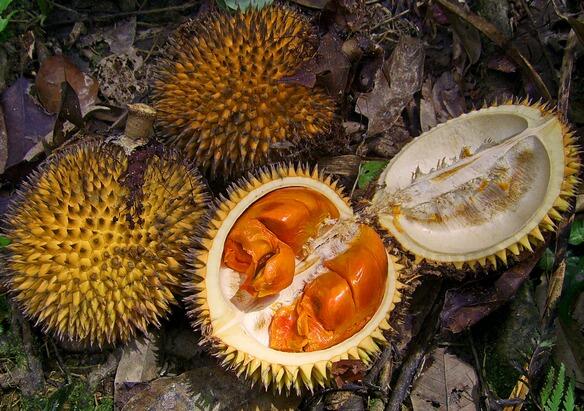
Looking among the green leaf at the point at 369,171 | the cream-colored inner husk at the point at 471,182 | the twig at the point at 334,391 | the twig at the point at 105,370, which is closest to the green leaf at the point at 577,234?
the cream-colored inner husk at the point at 471,182

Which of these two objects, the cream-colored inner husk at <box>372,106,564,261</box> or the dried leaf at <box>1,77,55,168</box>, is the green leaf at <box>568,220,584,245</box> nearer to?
the cream-colored inner husk at <box>372,106,564,261</box>

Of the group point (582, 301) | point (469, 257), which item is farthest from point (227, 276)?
point (582, 301)

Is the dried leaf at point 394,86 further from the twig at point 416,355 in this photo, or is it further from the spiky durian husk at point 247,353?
the twig at point 416,355

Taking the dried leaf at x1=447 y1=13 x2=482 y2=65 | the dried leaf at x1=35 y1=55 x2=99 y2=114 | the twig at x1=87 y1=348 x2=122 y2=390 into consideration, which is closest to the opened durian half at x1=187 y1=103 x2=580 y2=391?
the dried leaf at x1=447 y1=13 x2=482 y2=65

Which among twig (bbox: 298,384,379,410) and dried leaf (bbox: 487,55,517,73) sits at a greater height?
dried leaf (bbox: 487,55,517,73)

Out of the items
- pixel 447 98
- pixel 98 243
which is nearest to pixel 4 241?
pixel 98 243

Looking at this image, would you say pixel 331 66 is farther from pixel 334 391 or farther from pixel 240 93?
pixel 334 391

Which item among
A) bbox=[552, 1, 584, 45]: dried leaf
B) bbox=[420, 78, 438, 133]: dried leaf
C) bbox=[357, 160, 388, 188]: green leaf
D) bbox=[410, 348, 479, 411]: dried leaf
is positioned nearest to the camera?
bbox=[410, 348, 479, 411]: dried leaf
